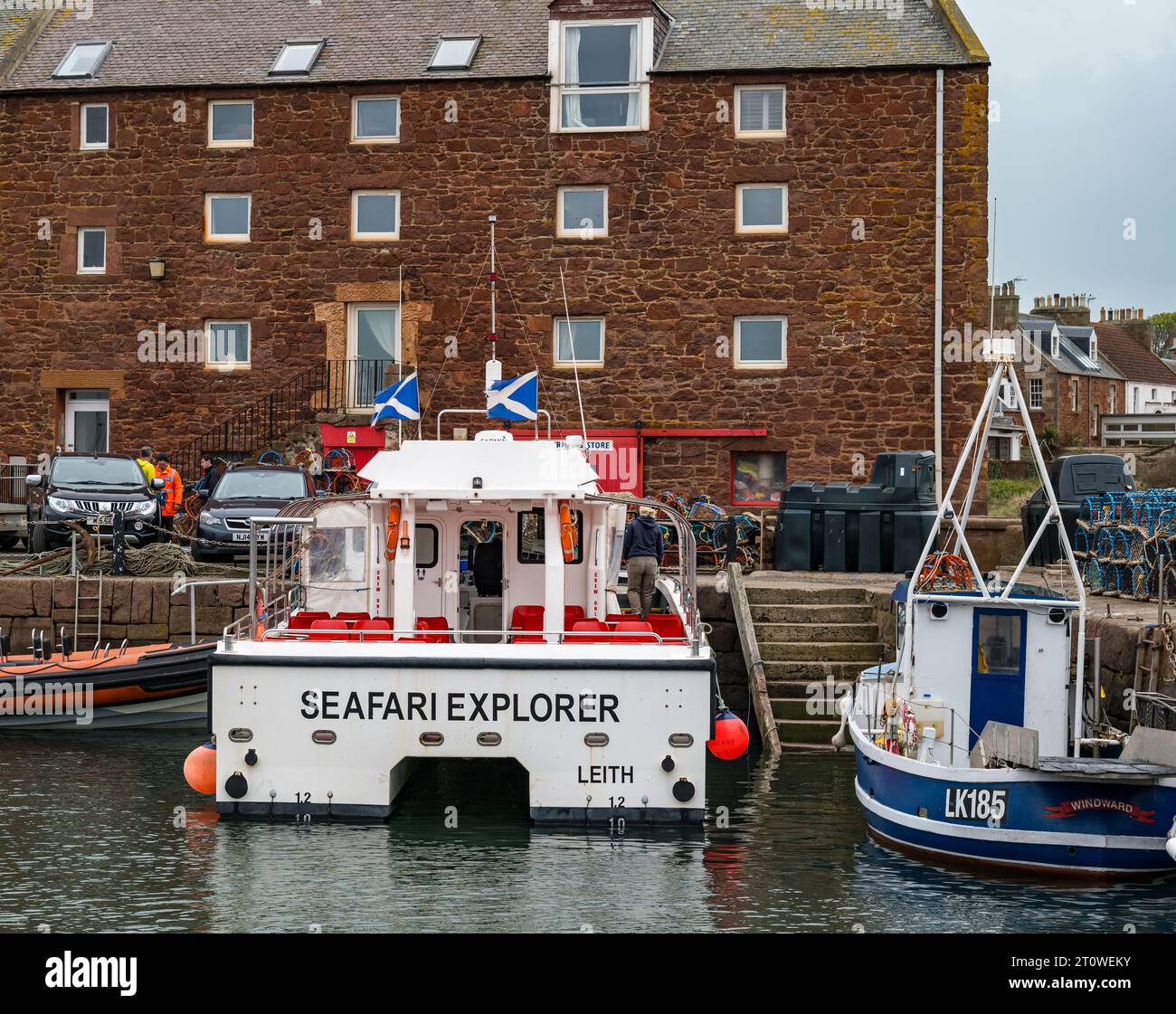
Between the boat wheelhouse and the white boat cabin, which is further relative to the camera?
the white boat cabin

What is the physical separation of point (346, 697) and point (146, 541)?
1054 centimetres

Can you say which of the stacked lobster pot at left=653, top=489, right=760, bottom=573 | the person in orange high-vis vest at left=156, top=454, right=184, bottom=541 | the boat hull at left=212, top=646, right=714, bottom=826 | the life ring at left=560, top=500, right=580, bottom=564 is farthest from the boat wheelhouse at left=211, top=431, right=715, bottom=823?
the person in orange high-vis vest at left=156, top=454, right=184, bottom=541

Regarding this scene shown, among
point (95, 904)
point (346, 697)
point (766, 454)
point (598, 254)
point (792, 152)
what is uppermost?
point (792, 152)

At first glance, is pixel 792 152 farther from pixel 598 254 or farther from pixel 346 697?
pixel 346 697

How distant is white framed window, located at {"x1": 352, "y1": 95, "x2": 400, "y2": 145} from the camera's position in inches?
1107

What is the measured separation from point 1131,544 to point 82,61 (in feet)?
68.3

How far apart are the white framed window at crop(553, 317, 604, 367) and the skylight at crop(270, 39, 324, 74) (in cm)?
642

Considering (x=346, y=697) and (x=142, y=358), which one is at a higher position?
(x=142, y=358)

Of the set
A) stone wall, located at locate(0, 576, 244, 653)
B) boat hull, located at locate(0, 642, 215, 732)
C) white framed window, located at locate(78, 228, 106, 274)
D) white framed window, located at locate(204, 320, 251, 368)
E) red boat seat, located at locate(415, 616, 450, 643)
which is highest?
white framed window, located at locate(78, 228, 106, 274)

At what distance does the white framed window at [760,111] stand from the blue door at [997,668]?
52.6ft

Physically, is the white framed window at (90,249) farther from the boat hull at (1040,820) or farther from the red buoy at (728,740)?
the boat hull at (1040,820)

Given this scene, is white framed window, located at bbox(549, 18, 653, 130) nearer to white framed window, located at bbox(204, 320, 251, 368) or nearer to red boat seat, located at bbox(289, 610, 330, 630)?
white framed window, located at bbox(204, 320, 251, 368)
